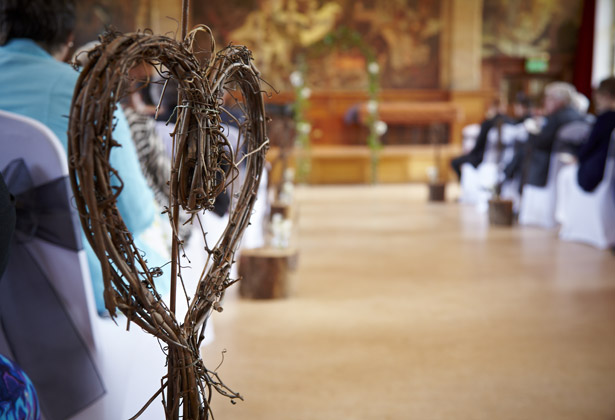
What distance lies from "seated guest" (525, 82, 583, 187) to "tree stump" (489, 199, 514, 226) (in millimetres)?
469

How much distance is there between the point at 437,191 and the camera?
1020cm

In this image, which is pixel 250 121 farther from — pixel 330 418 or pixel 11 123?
pixel 330 418

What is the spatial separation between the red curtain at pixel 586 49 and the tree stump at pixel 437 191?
7.09 meters

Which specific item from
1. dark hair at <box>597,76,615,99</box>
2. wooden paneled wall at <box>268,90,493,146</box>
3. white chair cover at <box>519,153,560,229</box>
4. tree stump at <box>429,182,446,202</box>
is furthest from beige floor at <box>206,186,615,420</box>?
wooden paneled wall at <box>268,90,493,146</box>

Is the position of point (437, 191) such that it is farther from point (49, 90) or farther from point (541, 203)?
point (49, 90)

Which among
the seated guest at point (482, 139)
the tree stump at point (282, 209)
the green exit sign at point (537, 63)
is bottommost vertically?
the tree stump at point (282, 209)

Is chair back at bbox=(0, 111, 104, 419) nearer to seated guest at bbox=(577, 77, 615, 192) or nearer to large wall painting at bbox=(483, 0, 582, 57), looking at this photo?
seated guest at bbox=(577, 77, 615, 192)

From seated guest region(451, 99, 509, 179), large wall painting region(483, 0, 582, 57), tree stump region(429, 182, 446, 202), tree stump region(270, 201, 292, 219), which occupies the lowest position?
tree stump region(429, 182, 446, 202)

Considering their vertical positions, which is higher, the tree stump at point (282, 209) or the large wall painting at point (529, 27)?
the large wall painting at point (529, 27)

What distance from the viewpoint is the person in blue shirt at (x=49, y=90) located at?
194cm

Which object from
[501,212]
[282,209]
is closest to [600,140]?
[501,212]

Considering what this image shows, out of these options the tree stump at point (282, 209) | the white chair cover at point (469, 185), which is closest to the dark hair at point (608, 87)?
the tree stump at point (282, 209)

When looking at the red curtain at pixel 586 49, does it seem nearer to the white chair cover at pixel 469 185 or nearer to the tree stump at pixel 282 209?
the white chair cover at pixel 469 185

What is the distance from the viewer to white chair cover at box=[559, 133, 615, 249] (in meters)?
6.32
